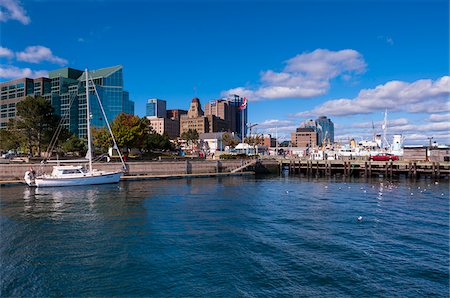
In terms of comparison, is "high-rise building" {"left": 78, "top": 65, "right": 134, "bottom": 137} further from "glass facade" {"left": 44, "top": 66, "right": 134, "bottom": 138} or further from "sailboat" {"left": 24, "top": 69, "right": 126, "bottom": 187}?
"sailboat" {"left": 24, "top": 69, "right": 126, "bottom": 187}

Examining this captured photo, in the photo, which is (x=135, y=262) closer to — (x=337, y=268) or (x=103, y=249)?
(x=103, y=249)

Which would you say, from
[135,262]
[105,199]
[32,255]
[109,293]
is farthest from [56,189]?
[109,293]

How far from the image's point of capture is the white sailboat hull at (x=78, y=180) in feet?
193

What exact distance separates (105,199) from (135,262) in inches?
1074

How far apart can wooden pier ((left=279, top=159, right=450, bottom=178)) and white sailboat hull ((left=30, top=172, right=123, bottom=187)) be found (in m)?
54.6

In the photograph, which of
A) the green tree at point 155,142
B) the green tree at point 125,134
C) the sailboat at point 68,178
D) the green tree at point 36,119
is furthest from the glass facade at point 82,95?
the sailboat at point 68,178

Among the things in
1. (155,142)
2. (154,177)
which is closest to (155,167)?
(154,177)

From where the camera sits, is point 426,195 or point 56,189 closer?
point 426,195

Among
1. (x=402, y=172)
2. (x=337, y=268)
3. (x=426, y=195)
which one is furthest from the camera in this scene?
(x=402, y=172)

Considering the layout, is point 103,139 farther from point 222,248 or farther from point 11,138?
point 222,248

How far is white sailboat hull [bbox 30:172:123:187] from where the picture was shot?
58.9 m

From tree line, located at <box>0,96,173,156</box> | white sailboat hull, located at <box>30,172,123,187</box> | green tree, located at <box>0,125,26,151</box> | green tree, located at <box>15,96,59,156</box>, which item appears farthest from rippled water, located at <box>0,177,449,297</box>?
green tree, located at <box>0,125,26,151</box>

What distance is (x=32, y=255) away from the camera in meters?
22.8

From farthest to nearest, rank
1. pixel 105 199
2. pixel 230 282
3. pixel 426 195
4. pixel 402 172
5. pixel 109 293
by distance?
pixel 402 172 < pixel 426 195 < pixel 105 199 < pixel 230 282 < pixel 109 293
